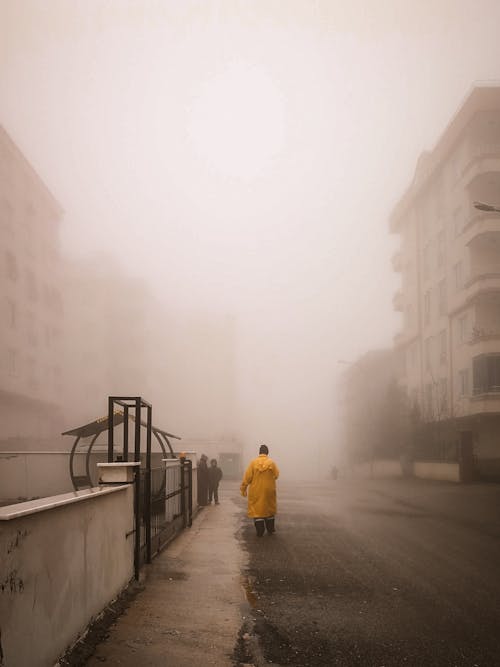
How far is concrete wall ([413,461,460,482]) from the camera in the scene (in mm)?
34969

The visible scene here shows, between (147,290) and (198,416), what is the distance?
20.4m

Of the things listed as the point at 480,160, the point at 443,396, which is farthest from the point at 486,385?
the point at 480,160

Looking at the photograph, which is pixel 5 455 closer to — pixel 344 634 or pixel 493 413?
pixel 344 634

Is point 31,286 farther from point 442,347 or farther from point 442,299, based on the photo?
point 442,347

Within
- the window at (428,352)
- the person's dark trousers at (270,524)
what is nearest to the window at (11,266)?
the window at (428,352)

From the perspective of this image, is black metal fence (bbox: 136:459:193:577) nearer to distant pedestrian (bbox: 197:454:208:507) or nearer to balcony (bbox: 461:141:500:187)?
distant pedestrian (bbox: 197:454:208:507)

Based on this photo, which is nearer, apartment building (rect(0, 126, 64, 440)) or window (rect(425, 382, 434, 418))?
window (rect(425, 382, 434, 418))

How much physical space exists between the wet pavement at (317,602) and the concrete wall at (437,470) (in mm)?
22298

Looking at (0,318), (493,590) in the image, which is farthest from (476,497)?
(0,318)

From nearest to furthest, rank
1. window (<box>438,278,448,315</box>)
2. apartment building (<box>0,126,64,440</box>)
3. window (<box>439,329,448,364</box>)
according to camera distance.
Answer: window (<box>439,329,448,364</box>), window (<box>438,278,448,315</box>), apartment building (<box>0,126,64,440</box>)

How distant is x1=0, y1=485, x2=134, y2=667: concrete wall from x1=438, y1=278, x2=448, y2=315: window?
1856 inches

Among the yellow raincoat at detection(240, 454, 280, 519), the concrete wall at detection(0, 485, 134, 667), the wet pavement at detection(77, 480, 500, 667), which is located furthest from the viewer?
the yellow raincoat at detection(240, 454, 280, 519)

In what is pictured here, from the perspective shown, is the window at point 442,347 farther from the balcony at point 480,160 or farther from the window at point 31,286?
the window at point 31,286

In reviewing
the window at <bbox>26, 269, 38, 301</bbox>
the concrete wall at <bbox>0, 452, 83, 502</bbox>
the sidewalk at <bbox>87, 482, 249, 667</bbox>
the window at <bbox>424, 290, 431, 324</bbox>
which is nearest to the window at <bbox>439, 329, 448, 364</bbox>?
the window at <bbox>424, 290, 431, 324</bbox>
